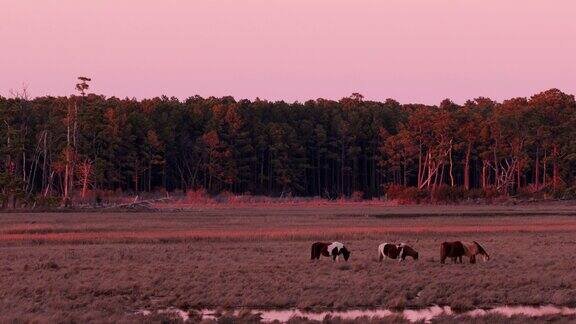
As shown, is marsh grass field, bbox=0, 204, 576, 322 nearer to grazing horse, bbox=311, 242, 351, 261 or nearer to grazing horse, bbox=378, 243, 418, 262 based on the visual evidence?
grazing horse, bbox=378, 243, 418, 262

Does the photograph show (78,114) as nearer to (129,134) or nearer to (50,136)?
(50,136)

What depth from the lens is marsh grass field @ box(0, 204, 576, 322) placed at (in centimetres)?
2445

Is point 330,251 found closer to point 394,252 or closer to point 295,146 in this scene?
point 394,252

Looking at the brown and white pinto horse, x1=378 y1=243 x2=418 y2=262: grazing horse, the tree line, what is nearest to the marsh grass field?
x1=378 y1=243 x2=418 y2=262: grazing horse

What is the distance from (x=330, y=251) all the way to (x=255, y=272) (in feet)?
14.8

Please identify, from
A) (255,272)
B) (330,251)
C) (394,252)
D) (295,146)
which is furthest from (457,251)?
(295,146)

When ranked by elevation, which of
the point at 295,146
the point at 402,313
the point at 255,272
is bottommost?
the point at 402,313

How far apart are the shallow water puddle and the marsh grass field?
504 mm

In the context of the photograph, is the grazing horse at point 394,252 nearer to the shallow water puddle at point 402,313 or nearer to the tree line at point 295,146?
the shallow water puddle at point 402,313

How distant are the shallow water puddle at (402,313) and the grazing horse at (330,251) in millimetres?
9937

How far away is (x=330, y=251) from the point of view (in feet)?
112

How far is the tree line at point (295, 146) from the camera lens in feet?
347

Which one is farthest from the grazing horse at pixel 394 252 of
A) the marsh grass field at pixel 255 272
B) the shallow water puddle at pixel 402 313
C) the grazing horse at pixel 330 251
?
the shallow water puddle at pixel 402 313

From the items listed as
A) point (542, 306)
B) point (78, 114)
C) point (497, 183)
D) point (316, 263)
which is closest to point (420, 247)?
point (316, 263)
